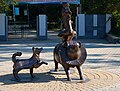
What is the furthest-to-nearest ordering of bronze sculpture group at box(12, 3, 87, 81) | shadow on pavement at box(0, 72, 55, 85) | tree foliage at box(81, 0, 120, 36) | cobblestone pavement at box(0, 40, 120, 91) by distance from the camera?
tree foliage at box(81, 0, 120, 36) < bronze sculpture group at box(12, 3, 87, 81) < shadow on pavement at box(0, 72, 55, 85) < cobblestone pavement at box(0, 40, 120, 91)

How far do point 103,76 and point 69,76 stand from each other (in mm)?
1005

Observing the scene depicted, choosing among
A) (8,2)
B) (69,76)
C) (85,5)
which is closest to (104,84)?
(69,76)

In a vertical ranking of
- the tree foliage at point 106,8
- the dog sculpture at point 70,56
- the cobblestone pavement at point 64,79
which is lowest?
the cobblestone pavement at point 64,79


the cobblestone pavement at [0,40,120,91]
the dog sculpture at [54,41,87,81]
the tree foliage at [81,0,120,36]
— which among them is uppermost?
the tree foliage at [81,0,120,36]

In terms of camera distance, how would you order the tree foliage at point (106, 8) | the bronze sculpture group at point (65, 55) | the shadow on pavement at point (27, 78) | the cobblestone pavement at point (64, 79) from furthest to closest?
the tree foliage at point (106, 8) < the bronze sculpture group at point (65, 55) < the shadow on pavement at point (27, 78) < the cobblestone pavement at point (64, 79)

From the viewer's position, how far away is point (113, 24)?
72.2 feet

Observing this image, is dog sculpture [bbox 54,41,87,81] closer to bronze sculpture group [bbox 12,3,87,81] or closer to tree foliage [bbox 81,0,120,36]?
bronze sculpture group [bbox 12,3,87,81]

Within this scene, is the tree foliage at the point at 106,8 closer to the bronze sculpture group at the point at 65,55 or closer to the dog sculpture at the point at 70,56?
the bronze sculpture group at the point at 65,55

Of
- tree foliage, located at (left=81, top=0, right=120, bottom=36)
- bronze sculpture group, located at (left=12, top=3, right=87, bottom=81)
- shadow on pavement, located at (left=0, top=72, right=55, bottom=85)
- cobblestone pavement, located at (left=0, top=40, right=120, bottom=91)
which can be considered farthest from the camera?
tree foliage, located at (left=81, top=0, right=120, bottom=36)

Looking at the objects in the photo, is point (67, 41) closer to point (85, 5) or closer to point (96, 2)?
point (96, 2)

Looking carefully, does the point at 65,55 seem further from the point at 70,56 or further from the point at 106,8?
the point at 106,8

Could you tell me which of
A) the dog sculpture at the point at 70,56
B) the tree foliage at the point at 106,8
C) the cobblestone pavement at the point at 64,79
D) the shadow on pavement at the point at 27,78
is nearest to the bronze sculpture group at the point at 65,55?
the dog sculpture at the point at 70,56

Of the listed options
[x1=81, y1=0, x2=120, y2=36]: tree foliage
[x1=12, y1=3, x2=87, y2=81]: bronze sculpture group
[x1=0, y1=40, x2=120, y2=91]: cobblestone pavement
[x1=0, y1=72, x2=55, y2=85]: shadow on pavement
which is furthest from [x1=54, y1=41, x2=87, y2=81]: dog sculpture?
[x1=81, y1=0, x2=120, y2=36]: tree foliage

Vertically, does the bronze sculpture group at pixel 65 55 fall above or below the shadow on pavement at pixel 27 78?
above
